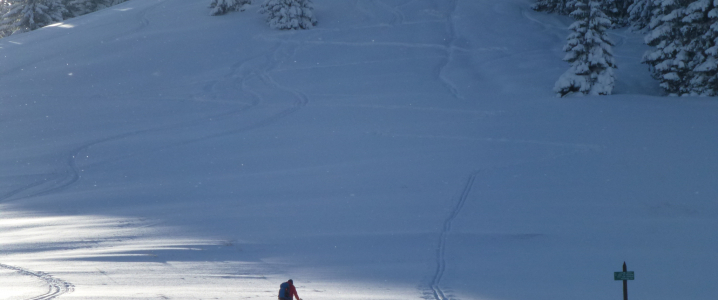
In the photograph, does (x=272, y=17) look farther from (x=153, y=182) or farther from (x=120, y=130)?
(x=153, y=182)

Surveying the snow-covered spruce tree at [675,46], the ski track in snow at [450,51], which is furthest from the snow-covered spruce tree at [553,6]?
the snow-covered spruce tree at [675,46]

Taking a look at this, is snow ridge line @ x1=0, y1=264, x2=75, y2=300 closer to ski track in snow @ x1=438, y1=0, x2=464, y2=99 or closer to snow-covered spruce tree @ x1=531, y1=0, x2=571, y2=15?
ski track in snow @ x1=438, y1=0, x2=464, y2=99

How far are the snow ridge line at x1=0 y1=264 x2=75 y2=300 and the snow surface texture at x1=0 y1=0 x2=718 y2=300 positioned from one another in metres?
0.05

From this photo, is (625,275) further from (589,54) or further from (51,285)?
(589,54)

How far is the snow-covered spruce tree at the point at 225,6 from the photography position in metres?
32.8

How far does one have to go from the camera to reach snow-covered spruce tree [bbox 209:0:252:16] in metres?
32.8

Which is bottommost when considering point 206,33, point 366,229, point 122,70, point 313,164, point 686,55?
point 366,229

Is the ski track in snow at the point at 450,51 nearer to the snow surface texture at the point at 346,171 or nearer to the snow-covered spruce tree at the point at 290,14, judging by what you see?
the snow surface texture at the point at 346,171

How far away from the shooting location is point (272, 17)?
30.9m

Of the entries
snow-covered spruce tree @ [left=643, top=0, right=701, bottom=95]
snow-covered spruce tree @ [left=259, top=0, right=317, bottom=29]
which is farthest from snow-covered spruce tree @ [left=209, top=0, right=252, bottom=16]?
snow-covered spruce tree @ [left=643, top=0, right=701, bottom=95]

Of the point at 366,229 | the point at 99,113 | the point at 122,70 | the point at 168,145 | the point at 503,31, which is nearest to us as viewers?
the point at 366,229

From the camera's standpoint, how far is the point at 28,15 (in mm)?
35625

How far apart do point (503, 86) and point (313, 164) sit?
9835 millimetres

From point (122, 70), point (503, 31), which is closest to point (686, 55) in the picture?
point (503, 31)
